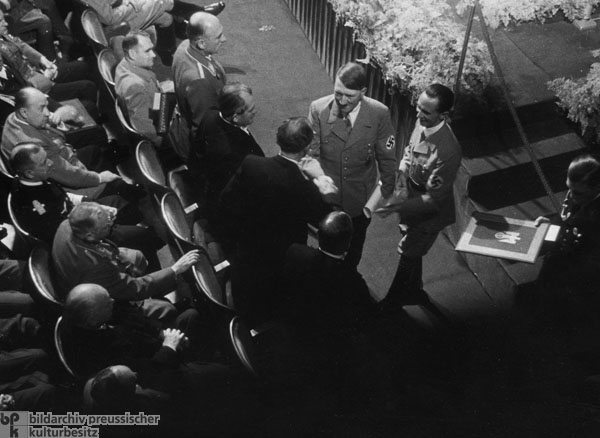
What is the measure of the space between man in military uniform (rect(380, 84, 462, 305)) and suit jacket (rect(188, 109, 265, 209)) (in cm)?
96

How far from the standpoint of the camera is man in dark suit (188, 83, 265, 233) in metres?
4.42

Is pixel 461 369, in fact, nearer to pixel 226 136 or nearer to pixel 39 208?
pixel 226 136

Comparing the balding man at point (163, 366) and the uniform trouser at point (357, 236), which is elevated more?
the uniform trouser at point (357, 236)

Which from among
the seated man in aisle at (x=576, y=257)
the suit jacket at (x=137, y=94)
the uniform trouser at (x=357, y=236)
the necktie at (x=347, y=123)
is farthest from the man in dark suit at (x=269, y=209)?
the seated man in aisle at (x=576, y=257)

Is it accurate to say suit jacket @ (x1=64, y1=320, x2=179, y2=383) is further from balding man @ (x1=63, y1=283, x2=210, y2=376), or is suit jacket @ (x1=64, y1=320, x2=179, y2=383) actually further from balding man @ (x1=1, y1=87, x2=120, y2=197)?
balding man @ (x1=1, y1=87, x2=120, y2=197)

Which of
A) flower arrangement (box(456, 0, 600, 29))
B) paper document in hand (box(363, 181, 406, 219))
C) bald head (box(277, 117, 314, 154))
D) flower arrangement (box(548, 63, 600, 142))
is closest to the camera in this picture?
bald head (box(277, 117, 314, 154))

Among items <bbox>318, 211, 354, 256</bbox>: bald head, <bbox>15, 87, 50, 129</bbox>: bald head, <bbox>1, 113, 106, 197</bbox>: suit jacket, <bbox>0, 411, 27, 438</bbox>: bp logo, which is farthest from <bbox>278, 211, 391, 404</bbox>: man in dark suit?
<bbox>15, 87, 50, 129</bbox>: bald head

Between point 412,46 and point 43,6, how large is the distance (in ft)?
11.7

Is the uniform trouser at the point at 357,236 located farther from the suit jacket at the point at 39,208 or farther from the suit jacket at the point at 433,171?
the suit jacket at the point at 39,208

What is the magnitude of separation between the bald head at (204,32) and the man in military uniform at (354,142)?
1098 mm

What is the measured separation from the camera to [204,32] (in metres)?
5.20

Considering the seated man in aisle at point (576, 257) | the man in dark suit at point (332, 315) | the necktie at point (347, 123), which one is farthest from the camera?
the necktie at point (347, 123)

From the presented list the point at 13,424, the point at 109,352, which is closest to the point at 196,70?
the point at 109,352

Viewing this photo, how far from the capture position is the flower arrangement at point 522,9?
6.25 meters
